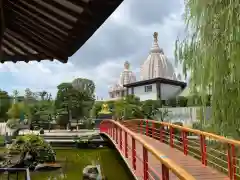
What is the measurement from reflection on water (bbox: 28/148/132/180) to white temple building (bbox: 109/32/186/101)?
532 inches

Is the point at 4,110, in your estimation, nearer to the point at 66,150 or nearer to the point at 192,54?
the point at 66,150

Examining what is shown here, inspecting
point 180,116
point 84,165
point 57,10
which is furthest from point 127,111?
point 57,10

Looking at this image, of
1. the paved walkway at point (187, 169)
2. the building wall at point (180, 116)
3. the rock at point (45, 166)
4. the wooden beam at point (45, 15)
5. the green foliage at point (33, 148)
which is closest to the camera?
the wooden beam at point (45, 15)

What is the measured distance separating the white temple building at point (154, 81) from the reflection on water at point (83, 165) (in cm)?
1352

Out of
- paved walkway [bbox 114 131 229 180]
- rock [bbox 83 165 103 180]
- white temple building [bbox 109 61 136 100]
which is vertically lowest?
rock [bbox 83 165 103 180]

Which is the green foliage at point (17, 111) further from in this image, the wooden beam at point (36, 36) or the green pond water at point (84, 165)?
the wooden beam at point (36, 36)

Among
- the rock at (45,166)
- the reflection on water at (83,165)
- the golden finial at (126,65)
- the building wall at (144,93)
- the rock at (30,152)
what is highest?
the golden finial at (126,65)

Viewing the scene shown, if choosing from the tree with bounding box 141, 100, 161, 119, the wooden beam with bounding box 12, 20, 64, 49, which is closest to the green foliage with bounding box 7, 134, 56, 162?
the wooden beam with bounding box 12, 20, 64, 49

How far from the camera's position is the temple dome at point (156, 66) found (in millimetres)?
36062

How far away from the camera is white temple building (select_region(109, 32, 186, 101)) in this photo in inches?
Result: 1156

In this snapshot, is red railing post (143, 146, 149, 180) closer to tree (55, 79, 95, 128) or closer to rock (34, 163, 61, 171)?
rock (34, 163, 61, 171)

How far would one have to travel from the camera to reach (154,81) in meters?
29.4

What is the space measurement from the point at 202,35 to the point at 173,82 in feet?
82.8

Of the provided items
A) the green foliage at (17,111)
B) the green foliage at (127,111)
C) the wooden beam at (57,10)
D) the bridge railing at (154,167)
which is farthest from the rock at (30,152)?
the green foliage at (17,111)
